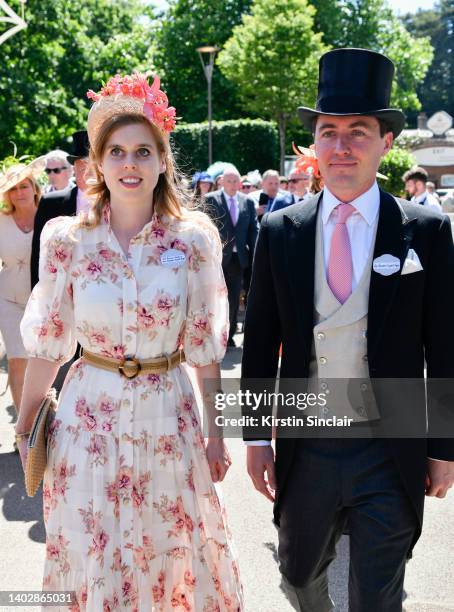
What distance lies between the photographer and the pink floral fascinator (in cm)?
314

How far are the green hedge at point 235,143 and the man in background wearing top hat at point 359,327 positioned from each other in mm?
24542

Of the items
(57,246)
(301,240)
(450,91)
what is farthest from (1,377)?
(450,91)

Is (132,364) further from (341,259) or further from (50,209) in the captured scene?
(50,209)

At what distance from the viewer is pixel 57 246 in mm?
3146

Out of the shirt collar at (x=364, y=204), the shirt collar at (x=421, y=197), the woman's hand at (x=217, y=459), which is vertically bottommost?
the shirt collar at (x=421, y=197)

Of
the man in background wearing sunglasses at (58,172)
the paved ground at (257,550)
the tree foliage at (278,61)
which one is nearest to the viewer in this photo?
the paved ground at (257,550)

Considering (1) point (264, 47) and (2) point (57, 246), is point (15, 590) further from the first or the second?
(1) point (264, 47)

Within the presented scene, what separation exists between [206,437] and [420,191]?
858cm

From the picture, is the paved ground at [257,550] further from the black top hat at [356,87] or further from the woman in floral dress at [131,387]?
the black top hat at [356,87]

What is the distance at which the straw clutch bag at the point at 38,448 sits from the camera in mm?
2992

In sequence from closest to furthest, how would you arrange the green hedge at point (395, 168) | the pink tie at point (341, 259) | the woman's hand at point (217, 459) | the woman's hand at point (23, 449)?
the pink tie at point (341, 259) → the woman's hand at point (23, 449) → the woman's hand at point (217, 459) → the green hedge at point (395, 168)

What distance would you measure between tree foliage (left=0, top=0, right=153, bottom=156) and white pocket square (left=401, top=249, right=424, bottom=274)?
21972 millimetres

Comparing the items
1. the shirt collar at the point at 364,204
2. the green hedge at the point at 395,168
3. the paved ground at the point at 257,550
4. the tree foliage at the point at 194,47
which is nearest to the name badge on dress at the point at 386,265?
the shirt collar at the point at 364,204

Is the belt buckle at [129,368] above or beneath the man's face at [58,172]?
above
